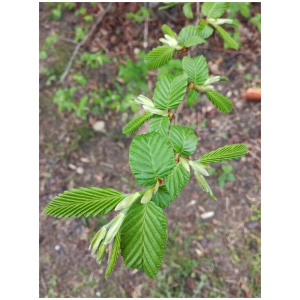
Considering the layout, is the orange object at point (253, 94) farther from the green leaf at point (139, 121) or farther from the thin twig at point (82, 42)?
the green leaf at point (139, 121)

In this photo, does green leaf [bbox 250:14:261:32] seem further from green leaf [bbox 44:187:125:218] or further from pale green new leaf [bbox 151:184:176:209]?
green leaf [bbox 44:187:125:218]

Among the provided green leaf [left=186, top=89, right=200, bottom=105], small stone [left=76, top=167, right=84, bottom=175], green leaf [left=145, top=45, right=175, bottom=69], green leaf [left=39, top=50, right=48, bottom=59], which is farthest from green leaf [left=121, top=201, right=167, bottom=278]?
green leaf [left=39, top=50, right=48, bottom=59]

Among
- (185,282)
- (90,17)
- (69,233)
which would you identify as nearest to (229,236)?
(185,282)

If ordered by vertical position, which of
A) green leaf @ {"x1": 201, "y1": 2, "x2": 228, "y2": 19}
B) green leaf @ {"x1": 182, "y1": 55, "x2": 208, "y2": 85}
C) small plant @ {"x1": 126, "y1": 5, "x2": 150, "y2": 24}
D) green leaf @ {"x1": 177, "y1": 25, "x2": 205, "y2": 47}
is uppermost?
small plant @ {"x1": 126, "y1": 5, "x2": 150, "y2": 24}

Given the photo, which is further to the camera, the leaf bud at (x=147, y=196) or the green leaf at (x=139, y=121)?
the green leaf at (x=139, y=121)

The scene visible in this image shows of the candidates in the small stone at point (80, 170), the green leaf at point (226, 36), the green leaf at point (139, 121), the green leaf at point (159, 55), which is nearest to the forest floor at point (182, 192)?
the small stone at point (80, 170)
